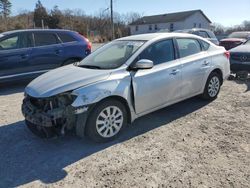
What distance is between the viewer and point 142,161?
3777mm

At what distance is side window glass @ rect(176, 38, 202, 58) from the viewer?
5422 mm

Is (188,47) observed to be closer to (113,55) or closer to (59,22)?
(113,55)

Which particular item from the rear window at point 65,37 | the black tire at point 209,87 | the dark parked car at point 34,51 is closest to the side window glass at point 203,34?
the dark parked car at point 34,51

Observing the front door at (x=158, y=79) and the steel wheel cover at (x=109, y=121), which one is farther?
the front door at (x=158, y=79)

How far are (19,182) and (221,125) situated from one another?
11.5ft

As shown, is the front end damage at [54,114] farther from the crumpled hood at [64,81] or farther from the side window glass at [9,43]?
the side window glass at [9,43]

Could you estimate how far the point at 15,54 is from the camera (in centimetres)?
782

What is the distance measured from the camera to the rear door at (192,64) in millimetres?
5371

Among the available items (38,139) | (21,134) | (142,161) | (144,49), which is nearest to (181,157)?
(142,161)

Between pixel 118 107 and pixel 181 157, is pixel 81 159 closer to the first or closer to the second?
pixel 118 107

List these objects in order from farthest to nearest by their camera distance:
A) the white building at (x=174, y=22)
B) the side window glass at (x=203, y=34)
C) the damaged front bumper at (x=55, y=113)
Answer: the white building at (x=174, y=22)
the side window glass at (x=203, y=34)
the damaged front bumper at (x=55, y=113)

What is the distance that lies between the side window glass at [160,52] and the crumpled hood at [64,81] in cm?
84

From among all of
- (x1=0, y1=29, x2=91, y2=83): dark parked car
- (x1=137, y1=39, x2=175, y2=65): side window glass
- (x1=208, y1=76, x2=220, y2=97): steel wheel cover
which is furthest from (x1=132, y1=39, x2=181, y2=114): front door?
(x1=0, y1=29, x2=91, y2=83): dark parked car

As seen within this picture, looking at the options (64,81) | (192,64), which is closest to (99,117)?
(64,81)
